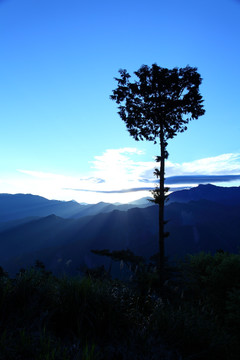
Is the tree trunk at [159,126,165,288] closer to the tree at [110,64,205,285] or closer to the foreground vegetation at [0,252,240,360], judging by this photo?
the tree at [110,64,205,285]

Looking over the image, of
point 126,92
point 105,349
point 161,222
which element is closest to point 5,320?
point 105,349

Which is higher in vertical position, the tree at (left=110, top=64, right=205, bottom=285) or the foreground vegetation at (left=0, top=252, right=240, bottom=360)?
the tree at (left=110, top=64, right=205, bottom=285)

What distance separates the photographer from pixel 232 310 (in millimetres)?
13953

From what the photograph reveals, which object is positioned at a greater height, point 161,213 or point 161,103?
point 161,103

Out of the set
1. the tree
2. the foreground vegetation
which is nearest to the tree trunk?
the tree

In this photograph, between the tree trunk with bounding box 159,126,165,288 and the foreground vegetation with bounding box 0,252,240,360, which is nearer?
the foreground vegetation with bounding box 0,252,240,360

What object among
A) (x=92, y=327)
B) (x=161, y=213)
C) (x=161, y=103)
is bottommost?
(x=92, y=327)

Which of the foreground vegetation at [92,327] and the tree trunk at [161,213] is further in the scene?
the tree trunk at [161,213]

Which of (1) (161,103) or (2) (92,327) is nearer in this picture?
(2) (92,327)

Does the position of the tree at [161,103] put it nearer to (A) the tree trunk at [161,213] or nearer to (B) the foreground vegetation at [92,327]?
(A) the tree trunk at [161,213]

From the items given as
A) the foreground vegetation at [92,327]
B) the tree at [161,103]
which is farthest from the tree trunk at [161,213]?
the foreground vegetation at [92,327]

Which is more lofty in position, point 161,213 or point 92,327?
point 161,213

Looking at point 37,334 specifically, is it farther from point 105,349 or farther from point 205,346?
point 205,346

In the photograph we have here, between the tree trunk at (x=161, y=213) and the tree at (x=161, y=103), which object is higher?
the tree at (x=161, y=103)
